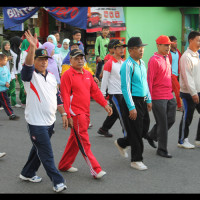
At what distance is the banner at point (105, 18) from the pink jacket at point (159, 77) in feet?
31.0

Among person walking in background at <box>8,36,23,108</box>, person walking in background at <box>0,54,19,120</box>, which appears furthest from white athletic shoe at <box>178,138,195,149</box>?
person walking in background at <box>8,36,23,108</box>

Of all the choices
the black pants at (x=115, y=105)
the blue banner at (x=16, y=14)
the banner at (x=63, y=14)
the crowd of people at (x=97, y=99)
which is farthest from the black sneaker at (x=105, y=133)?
the blue banner at (x=16, y=14)

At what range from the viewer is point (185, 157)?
6395mm

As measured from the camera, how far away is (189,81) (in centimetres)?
667

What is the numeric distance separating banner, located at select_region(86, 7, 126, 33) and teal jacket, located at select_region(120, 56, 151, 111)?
→ 994 centimetres

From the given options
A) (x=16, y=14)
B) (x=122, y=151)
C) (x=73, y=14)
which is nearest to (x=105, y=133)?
(x=122, y=151)

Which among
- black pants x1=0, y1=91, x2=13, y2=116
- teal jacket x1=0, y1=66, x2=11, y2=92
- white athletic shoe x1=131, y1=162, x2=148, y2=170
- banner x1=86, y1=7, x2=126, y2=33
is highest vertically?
banner x1=86, y1=7, x2=126, y2=33

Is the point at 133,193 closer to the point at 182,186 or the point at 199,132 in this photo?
the point at 182,186

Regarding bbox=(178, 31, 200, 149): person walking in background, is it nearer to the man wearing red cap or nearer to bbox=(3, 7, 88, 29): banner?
the man wearing red cap

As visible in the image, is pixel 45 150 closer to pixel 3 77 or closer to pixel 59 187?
pixel 59 187

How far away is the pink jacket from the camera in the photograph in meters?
6.20

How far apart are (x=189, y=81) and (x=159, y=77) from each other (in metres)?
0.71

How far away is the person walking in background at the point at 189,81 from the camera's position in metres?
6.69
